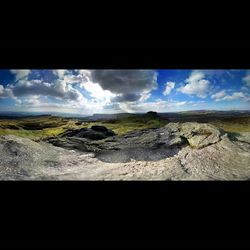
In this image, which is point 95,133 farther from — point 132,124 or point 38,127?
point 38,127

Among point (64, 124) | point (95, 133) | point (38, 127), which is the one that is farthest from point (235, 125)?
point (38, 127)

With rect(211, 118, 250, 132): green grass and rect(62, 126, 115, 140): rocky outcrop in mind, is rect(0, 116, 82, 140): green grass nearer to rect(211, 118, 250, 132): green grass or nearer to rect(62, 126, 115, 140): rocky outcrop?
rect(62, 126, 115, 140): rocky outcrop

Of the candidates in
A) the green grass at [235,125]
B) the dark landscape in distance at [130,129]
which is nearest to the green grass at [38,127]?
the dark landscape in distance at [130,129]

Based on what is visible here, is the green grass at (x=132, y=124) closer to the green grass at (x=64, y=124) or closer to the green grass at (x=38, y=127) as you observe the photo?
the green grass at (x=64, y=124)

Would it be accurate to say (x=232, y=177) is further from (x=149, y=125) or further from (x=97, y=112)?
(x=97, y=112)

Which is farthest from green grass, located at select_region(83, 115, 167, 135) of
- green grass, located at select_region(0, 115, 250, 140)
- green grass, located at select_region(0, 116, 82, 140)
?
green grass, located at select_region(0, 116, 82, 140)

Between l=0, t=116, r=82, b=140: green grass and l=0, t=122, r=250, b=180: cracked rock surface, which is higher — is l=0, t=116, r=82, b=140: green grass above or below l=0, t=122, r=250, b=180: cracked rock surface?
above

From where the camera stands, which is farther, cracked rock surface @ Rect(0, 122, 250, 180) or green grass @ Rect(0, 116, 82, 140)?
green grass @ Rect(0, 116, 82, 140)
